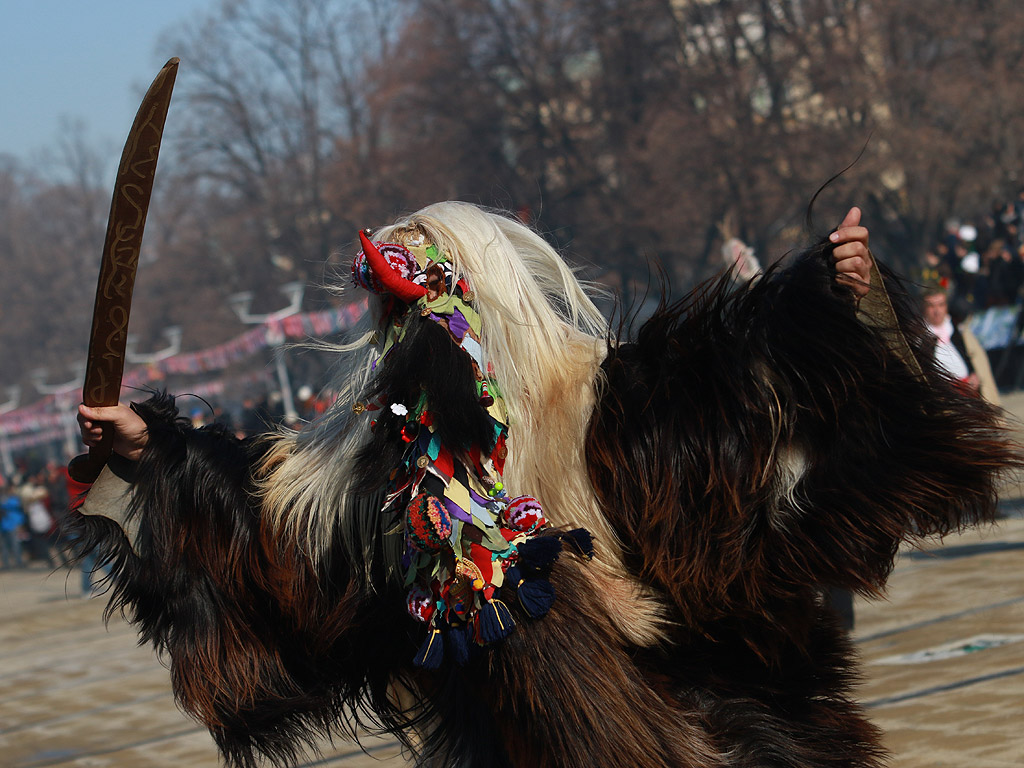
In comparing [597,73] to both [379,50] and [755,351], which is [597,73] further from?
[755,351]

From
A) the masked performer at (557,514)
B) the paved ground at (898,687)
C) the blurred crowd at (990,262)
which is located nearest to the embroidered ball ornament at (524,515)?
the masked performer at (557,514)

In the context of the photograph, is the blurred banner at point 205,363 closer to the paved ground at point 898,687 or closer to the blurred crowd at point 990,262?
the paved ground at point 898,687

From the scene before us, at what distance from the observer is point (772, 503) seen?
2646 millimetres

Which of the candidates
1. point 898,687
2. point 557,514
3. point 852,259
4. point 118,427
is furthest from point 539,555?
point 898,687

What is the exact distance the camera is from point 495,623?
2508 millimetres

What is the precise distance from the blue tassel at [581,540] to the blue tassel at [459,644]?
30 cm

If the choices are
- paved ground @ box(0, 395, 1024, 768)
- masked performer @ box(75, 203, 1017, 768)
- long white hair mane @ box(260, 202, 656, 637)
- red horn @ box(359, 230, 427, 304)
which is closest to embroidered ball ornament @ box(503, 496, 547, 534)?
masked performer @ box(75, 203, 1017, 768)

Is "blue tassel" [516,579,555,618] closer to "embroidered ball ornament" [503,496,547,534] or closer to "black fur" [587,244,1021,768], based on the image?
"embroidered ball ornament" [503,496,547,534]

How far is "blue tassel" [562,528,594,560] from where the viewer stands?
2.63 m

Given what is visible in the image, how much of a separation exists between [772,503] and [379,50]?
3295cm

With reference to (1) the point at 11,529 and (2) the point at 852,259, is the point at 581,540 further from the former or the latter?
(1) the point at 11,529

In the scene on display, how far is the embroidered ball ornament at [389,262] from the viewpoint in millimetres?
2701

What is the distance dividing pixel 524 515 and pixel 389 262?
2.16ft

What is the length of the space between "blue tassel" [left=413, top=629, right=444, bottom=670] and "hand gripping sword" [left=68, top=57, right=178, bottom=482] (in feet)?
3.13
